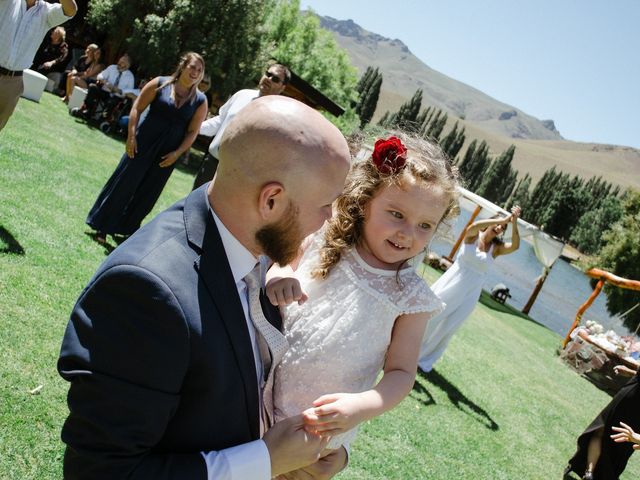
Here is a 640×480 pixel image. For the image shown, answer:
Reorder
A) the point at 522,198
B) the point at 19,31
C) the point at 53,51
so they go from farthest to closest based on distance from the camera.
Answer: the point at 522,198 < the point at 53,51 < the point at 19,31

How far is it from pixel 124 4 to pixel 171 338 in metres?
19.1

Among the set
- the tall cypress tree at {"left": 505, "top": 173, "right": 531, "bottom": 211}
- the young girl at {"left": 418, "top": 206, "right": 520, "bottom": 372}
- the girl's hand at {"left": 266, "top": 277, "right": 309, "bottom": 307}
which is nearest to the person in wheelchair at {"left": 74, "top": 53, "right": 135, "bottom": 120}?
the young girl at {"left": 418, "top": 206, "right": 520, "bottom": 372}

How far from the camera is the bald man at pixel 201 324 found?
121cm

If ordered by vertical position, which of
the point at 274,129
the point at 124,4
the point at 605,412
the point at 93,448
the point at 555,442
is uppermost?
the point at 124,4

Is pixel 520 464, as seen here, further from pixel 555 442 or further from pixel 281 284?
pixel 281 284

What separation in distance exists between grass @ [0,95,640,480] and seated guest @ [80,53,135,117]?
241 cm

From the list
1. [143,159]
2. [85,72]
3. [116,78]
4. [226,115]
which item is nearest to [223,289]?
[226,115]

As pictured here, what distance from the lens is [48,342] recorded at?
3934 millimetres

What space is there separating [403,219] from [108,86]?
49.4ft

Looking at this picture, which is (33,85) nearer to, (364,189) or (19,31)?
(19,31)

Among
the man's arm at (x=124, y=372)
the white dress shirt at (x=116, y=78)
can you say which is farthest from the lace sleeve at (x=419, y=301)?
the white dress shirt at (x=116, y=78)

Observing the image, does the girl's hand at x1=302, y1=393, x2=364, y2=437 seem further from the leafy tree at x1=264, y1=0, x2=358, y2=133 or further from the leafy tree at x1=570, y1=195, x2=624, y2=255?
the leafy tree at x1=570, y1=195, x2=624, y2=255

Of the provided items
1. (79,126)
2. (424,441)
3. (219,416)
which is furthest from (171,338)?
(79,126)

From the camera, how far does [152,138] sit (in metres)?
6.27
